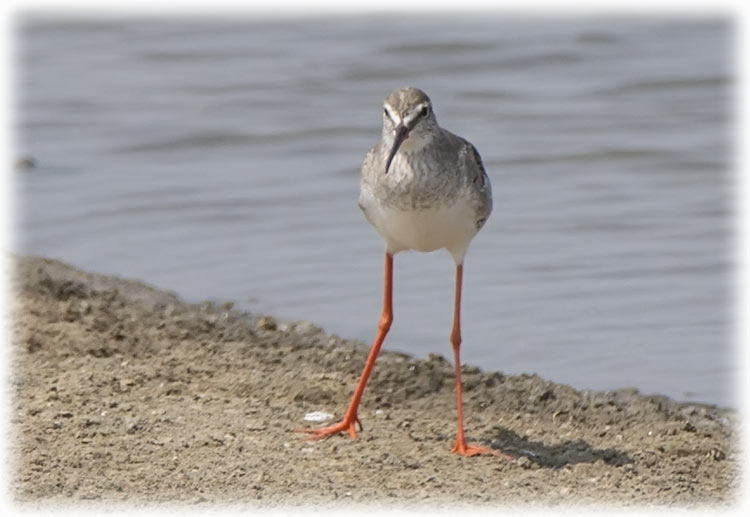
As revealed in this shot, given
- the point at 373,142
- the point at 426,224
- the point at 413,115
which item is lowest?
the point at 373,142

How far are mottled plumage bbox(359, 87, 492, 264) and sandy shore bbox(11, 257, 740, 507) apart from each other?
1.05 metres

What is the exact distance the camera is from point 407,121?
647cm

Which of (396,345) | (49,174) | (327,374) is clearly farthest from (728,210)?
(49,174)

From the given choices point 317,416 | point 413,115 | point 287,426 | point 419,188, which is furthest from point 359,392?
point 413,115

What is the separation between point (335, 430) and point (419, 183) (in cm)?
133

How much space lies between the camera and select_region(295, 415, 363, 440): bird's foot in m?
6.56

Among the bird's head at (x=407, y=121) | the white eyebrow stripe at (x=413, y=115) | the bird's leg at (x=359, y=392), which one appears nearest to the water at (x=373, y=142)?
the bird's leg at (x=359, y=392)

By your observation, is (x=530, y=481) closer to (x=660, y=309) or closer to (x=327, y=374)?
(x=327, y=374)

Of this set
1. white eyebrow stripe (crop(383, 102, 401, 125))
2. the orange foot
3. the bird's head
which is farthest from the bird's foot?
white eyebrow stripe (crop(383, 102, 401, 125))

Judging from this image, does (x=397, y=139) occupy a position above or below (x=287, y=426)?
above

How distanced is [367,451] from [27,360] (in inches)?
87.4

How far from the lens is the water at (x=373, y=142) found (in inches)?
349

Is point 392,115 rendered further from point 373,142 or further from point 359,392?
point 373,142

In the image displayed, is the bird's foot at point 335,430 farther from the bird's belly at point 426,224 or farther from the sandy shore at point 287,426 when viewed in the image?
the bird's belly at point 426,224
